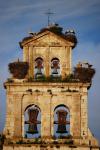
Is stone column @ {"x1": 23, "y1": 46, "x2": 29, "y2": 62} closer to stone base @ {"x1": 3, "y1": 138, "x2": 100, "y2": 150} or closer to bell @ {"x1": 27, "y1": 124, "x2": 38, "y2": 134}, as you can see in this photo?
bell @ {"x1": 27, "y1": 124, "x2": 38, "y2": 134}

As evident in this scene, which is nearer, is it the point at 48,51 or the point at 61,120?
the point at 61,120

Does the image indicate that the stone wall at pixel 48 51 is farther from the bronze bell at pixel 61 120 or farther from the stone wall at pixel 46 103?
the bronze bell at pixel 61 120

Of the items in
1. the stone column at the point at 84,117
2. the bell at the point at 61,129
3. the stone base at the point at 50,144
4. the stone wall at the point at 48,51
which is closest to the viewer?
the stone base at the point at 50,144

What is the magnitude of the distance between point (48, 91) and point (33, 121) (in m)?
1.86

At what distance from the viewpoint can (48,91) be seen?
50.7 meters

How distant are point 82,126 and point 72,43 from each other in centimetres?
473

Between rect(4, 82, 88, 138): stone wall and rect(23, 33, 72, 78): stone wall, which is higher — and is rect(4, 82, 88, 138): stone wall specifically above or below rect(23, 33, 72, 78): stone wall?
below

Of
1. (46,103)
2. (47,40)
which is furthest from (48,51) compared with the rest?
(46,103)

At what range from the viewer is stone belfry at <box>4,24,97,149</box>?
5031cm

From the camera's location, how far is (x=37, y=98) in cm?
5084

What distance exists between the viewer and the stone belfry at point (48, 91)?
50.3 m

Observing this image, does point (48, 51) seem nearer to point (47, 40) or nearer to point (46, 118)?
point (47, 40)

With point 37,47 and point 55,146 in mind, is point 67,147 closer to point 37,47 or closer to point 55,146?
point 55,146

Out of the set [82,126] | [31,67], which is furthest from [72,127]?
[31,67]
